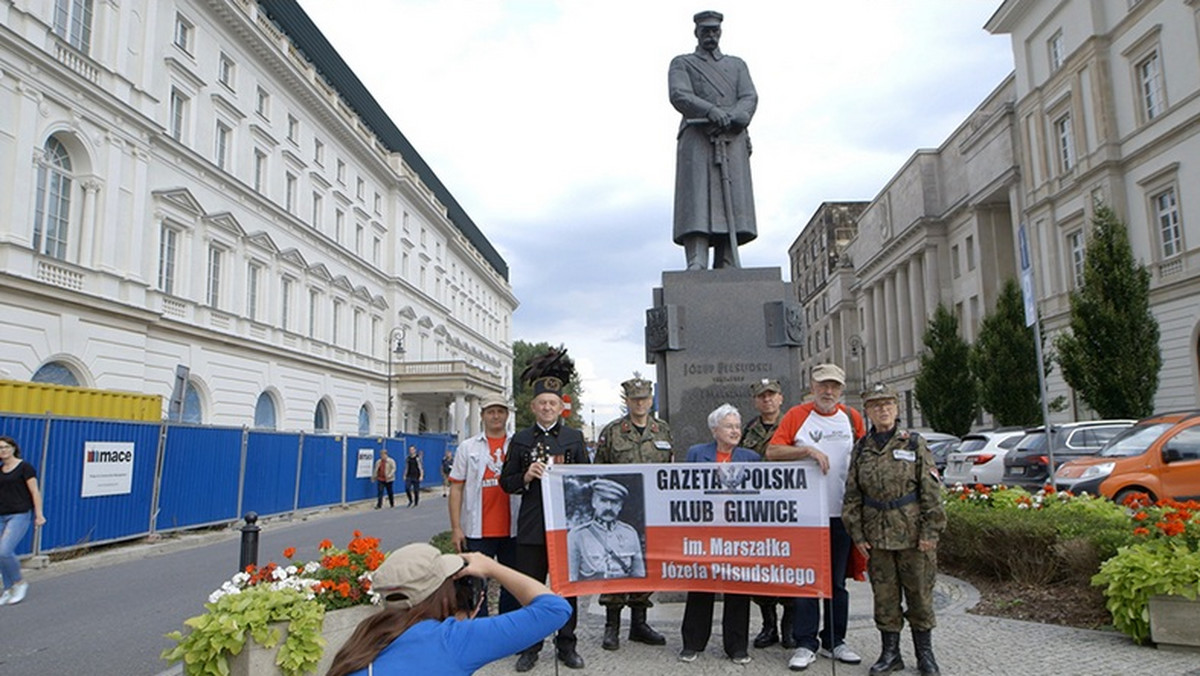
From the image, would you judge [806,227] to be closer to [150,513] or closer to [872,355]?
[872,355]

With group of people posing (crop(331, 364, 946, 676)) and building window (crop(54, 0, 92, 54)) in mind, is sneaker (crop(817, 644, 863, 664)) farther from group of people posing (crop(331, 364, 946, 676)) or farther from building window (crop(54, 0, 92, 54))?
building window (crop(54, 0, 92, 54))

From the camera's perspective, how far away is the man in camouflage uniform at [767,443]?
235 inches

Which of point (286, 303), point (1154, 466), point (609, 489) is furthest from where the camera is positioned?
point (286, 303)

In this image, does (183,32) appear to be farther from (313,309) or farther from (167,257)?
(313,309)

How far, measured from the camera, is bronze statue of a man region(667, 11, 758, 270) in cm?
899

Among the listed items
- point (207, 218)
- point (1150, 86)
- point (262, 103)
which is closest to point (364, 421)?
point (262, 103)

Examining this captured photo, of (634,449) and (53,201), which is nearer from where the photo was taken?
(634,449)

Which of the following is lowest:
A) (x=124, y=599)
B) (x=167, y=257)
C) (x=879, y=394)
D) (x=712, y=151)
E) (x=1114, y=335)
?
(x=124, y=599)

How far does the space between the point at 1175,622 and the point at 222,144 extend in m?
33.7

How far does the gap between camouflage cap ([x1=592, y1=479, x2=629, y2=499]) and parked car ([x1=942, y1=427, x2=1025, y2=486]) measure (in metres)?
12.9

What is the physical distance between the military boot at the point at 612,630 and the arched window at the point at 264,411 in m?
30.5

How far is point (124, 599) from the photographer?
9.59 m

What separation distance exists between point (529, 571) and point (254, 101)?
33.7 metres

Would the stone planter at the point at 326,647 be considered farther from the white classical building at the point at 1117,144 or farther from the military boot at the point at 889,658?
the white classical building at the point at 1117,144
